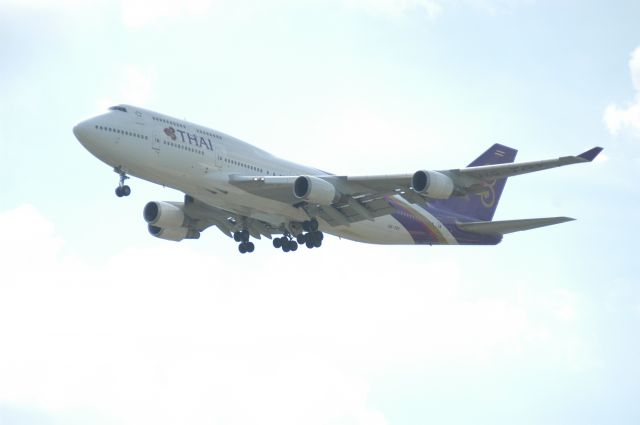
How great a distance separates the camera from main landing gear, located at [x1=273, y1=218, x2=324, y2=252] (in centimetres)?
4950

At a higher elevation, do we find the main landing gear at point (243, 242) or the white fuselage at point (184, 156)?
the white fuselage at point (184, 156)

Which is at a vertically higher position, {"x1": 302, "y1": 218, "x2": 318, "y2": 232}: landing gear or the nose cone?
the nose cone

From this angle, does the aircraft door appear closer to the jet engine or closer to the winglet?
the jet engine

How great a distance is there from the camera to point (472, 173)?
44.8 m

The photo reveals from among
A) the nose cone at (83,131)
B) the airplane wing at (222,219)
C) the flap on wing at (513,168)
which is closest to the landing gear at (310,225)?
the airplane wing at (222,219)

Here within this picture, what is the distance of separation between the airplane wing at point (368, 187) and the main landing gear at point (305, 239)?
708 mm

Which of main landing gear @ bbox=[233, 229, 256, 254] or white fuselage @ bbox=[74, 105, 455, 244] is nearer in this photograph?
white fuselage @ bbox=[74, 105, 455, 244]

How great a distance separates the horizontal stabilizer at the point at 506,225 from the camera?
4778 centimetres

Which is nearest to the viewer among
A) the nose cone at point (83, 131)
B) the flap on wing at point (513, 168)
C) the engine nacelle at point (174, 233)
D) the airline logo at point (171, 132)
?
the flap on wing at point (513, 168)

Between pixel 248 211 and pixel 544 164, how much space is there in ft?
46.5

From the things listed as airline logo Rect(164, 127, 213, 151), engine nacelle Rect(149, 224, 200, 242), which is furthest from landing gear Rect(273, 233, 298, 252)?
airline logo Rect(164, 127, 213, 151)

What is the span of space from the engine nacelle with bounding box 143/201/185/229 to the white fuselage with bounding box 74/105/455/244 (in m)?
3.58

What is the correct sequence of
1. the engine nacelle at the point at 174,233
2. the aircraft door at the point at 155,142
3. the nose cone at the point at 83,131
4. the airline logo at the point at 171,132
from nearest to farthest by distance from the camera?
the nose cone at the point at 83,131
the aircraft door at the point at 155,142
the airline logo at the point at 171,132
the engine nacelle at the point at 174,233

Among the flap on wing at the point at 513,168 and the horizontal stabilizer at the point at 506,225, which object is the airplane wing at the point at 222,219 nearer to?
the horizontal stabilizer at the point at 506,225
